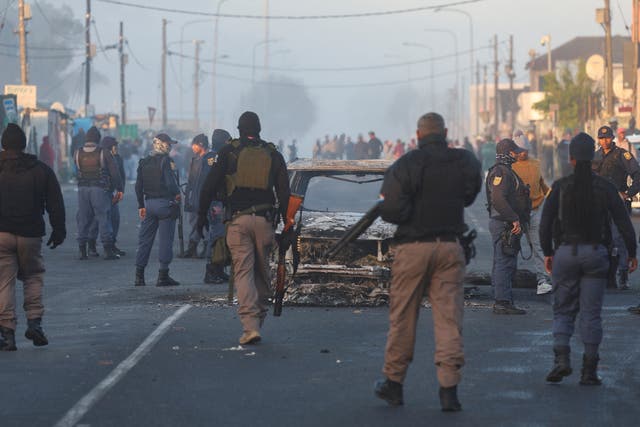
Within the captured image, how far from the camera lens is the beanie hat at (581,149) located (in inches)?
375

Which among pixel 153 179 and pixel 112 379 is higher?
pixel 153 179

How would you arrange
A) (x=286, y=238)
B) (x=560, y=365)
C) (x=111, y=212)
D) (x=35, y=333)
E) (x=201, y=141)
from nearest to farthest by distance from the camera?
(x=560, y=365) < (x=35, y=333) < (x=286, y=238) < (x=201, y=141) < (x=111, y=212)

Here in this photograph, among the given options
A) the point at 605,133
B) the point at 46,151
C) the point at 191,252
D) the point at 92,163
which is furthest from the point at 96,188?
A: the point at 46,151

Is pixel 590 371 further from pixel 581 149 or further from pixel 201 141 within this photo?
pixel 201 141

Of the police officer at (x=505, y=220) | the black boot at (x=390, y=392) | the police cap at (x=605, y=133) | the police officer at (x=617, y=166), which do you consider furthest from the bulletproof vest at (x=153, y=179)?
the black boot at (x=390, y=392)

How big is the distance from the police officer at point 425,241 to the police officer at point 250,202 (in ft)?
9.16

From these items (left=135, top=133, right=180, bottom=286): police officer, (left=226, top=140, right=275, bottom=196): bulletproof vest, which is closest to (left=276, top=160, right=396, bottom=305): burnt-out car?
(left=135, top=133, right=180, bottom=286): police officer

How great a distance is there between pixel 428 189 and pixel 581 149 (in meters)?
1.57

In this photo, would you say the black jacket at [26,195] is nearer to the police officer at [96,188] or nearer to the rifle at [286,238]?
the rifle at [286,238]

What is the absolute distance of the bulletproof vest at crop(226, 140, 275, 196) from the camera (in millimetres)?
11250

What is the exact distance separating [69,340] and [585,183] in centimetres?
455

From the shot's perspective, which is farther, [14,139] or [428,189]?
[14,139]

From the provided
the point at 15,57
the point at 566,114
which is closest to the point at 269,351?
the point at 566,114

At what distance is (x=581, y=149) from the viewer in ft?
31.3
